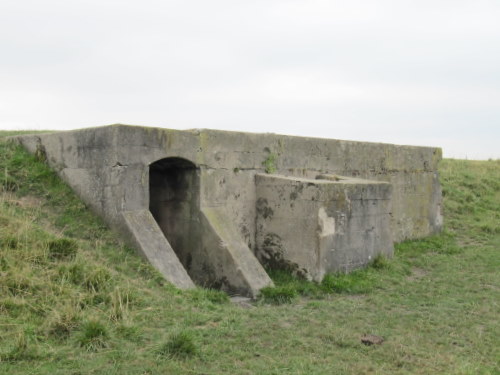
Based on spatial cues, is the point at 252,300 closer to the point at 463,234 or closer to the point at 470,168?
the point at 463,234

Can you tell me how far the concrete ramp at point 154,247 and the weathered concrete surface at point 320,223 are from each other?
202 cm

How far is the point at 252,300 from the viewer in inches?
295

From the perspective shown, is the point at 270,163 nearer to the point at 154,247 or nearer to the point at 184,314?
the point at 154,247

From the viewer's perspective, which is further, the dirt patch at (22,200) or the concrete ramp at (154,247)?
the dirt patch at (22,200)

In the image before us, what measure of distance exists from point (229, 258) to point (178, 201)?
150cm

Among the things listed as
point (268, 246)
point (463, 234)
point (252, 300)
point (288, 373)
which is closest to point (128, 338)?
point (288, 373)

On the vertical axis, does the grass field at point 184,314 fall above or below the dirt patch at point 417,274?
above

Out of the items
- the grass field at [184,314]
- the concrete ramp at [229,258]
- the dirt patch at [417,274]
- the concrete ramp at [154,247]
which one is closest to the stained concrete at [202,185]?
the concrete ramp at [229,258]

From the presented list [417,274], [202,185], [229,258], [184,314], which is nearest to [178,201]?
[202,185]

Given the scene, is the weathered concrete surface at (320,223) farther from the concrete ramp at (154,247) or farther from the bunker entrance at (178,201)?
the concrete ramp at (154,247)

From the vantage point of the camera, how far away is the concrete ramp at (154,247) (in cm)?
729

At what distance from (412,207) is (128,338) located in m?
9.29

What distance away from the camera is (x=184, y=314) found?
5984mm

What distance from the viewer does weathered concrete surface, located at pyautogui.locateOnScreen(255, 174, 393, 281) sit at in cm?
843
